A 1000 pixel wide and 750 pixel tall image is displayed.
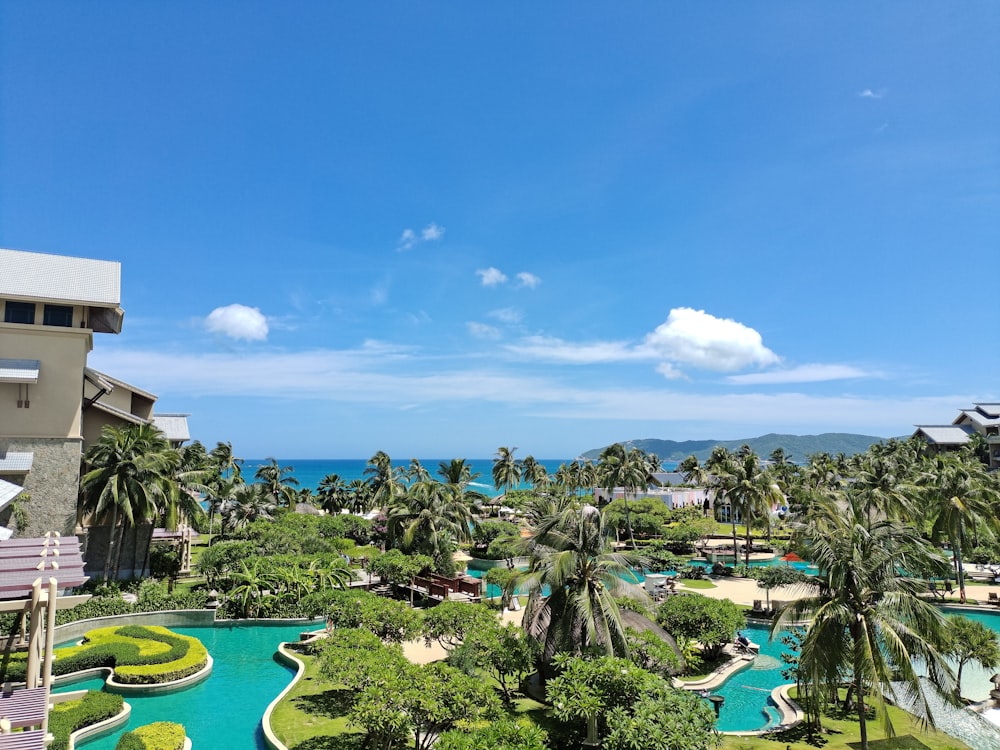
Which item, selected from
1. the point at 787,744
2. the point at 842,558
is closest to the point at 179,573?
the point at 787,744

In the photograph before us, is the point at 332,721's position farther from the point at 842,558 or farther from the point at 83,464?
the point at 83,464

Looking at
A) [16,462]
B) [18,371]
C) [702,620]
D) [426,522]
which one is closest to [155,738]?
[702,620]

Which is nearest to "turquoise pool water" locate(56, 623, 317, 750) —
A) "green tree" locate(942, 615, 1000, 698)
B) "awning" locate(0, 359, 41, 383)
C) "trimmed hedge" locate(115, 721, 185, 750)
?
"trimmed hedge" locate(115, 721, 185, 750)

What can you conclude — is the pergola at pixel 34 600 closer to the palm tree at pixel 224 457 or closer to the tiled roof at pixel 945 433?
the palm tree at pixel 224 457

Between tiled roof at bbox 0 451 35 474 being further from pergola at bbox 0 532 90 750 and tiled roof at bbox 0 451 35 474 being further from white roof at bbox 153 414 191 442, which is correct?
pergola at bbox 0 532 90 750

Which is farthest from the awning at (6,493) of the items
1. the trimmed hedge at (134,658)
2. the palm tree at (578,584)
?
the palm tree at (578,584)
